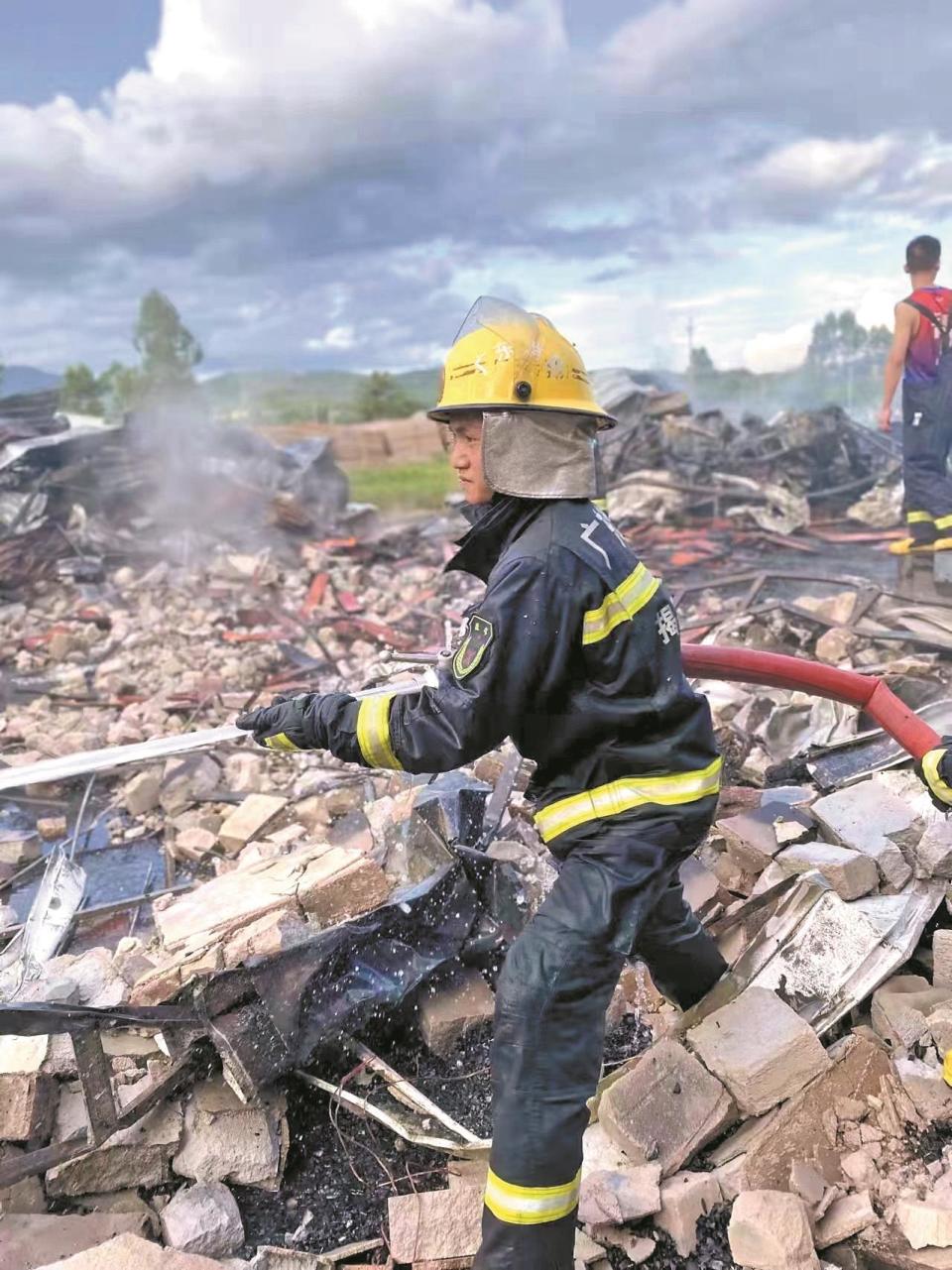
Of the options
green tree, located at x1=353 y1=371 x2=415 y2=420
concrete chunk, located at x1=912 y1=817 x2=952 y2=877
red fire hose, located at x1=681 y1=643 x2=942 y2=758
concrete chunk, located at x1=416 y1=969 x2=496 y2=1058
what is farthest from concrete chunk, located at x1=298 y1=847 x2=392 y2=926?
green tree, located at x1=353 y1=371 x2=415 y2=420

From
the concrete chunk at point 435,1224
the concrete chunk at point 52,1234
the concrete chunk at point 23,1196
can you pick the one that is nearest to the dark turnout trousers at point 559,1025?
the concrete chunk at point 435,1224

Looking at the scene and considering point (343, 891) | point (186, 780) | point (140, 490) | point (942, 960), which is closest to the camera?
point (942, 960)

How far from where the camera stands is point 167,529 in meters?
11.3

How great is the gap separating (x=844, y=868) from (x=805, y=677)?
0.67 m

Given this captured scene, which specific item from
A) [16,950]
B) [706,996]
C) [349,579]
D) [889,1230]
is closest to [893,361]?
[349,579]

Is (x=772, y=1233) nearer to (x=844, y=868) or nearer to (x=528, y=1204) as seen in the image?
(x=528, y=1204)

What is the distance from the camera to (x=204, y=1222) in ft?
7.39

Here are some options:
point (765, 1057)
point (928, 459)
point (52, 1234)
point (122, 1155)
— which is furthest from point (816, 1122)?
point (928, 459)

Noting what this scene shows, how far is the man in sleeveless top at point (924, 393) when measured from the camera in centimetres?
706

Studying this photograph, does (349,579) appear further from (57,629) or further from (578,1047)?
(578,1047)

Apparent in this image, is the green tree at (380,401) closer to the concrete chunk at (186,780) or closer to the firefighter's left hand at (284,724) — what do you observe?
the concrete chunk at (186,780)

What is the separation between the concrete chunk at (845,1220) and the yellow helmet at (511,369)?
6.76ft

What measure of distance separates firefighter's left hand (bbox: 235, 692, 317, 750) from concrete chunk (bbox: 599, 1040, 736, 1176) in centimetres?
132

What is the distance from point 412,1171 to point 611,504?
400 inches
